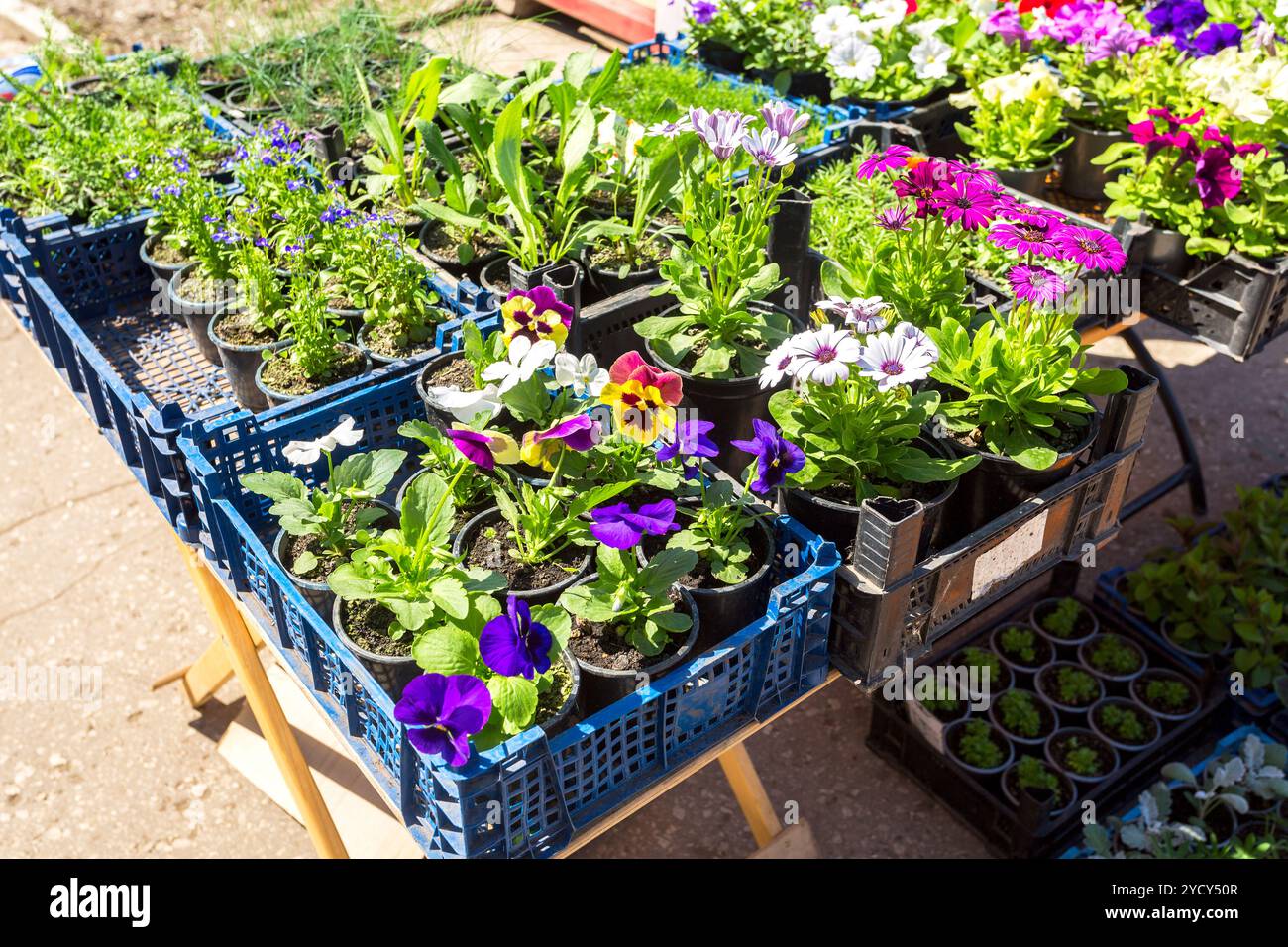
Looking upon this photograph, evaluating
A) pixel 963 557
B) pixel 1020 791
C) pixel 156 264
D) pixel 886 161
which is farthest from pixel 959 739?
pixel 156 264

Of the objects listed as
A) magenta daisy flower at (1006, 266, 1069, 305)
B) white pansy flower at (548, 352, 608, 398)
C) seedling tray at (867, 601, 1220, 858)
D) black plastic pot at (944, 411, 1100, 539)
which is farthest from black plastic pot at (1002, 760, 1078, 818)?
white pansy flower at (548, 352, 608, 398)

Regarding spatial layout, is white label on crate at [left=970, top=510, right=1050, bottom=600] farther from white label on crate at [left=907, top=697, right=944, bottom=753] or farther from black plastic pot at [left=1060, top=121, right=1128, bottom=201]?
black plastic pot at [left=1060, top=121, right=1128, bottom=201]

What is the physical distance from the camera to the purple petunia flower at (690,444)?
1.74m

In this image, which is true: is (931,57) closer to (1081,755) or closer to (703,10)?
(703,10)

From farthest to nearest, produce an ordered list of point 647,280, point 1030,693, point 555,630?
1. point 1030,693
2. point 647,280
3. point 555,630

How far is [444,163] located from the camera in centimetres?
267

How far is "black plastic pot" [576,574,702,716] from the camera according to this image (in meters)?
1.66

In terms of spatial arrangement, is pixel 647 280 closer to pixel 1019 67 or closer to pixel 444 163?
pixel 444 163

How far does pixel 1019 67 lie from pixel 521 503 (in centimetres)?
227

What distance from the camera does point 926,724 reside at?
9.61 feet

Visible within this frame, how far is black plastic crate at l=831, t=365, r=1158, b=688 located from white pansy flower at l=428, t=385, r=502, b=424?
619mm

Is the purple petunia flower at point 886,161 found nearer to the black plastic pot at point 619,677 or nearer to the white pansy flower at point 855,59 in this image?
the black plastic pot at point 619,677

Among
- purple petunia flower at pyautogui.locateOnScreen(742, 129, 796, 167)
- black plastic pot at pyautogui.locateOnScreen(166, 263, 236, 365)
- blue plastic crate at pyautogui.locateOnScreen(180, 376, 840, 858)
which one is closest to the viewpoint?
blue plastic crate at pyautogui.locateOnScreen(180, 376, 840, 858)
